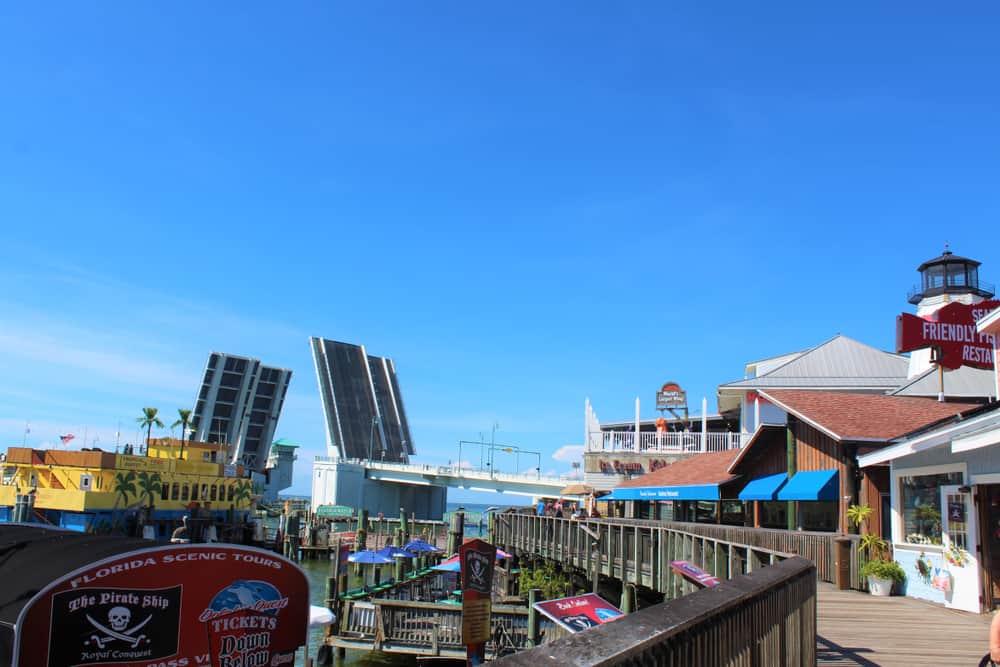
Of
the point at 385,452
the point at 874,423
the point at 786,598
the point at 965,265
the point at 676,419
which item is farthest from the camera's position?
the point at 385,452

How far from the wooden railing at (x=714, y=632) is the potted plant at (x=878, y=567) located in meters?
10.3

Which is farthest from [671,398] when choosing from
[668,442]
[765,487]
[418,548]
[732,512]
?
[765,487]

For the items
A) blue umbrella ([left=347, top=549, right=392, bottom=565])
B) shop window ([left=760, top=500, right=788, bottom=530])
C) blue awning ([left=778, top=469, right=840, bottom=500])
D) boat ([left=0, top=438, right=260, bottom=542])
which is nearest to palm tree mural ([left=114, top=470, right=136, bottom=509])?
boat ([left=0, top=438, right=260, bottom=542])

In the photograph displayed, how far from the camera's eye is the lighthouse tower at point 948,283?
4062 centimetres

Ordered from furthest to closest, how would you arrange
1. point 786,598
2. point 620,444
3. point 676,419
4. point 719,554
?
point 676,419 < point 620,444 < point 719,554 < point 786,598

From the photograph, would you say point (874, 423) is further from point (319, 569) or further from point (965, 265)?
point (319, 569)

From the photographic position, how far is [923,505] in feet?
50.1

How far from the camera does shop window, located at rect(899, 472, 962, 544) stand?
48.0 feet

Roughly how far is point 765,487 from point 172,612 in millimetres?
20135

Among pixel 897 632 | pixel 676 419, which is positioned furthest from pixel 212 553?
pixel 676 419

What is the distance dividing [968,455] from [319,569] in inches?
1943

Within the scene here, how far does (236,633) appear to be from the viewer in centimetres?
691

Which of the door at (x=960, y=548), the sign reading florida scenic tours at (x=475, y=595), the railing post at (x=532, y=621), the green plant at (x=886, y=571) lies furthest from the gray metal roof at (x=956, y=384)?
the sign reading florida scenic tours at (x=475, y=595)

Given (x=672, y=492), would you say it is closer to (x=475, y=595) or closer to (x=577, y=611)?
(x=475, y=595)
